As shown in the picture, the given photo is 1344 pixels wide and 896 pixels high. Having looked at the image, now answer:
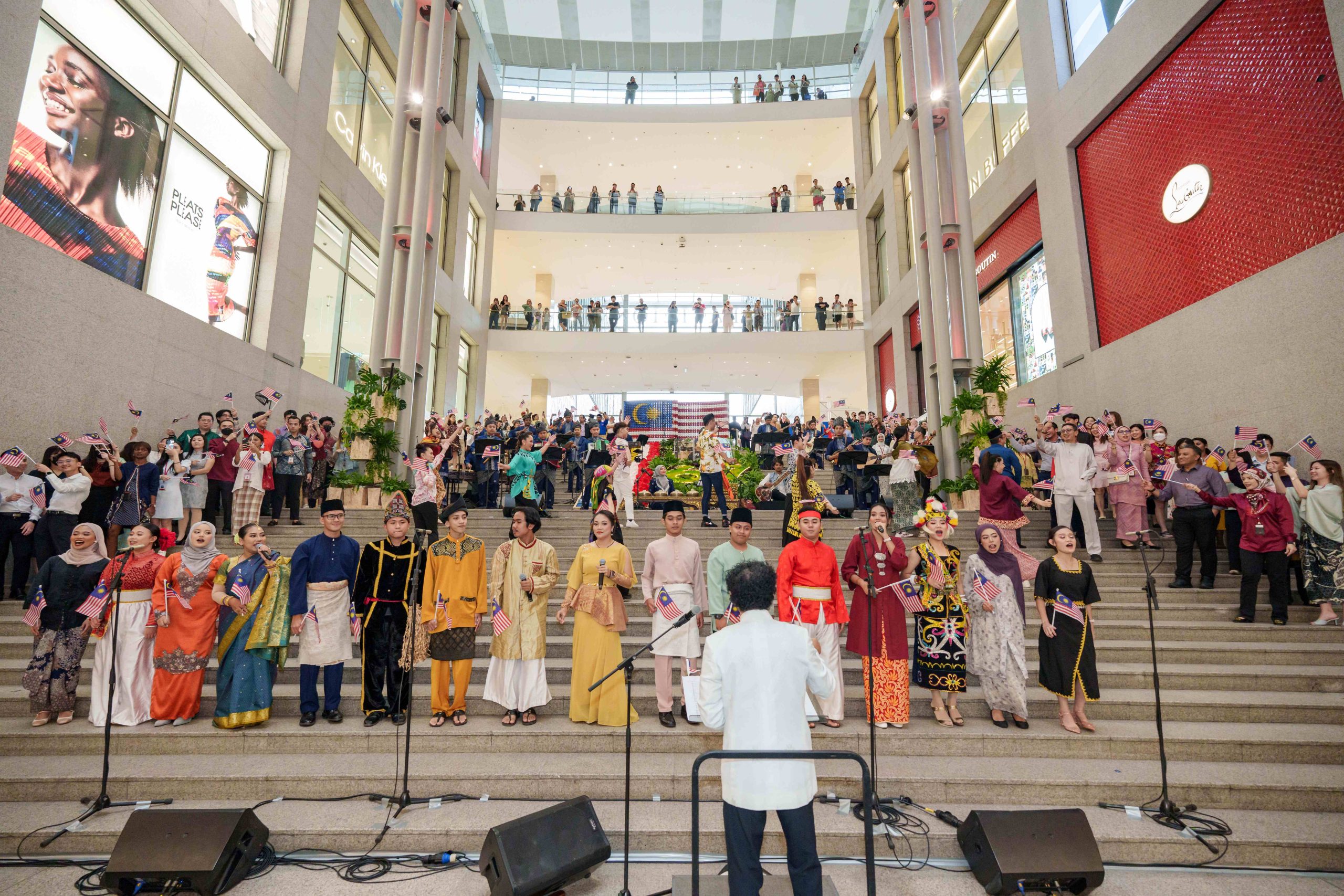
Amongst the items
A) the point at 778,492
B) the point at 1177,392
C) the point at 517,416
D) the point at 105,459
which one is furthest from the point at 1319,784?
the point at 517,416

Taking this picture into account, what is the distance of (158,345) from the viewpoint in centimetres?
898

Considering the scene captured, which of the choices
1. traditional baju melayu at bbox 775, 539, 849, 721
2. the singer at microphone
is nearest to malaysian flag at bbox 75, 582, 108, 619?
the singer at microphone

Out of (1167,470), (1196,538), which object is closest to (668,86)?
(1167,470)

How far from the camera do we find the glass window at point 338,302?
12828 millimetres

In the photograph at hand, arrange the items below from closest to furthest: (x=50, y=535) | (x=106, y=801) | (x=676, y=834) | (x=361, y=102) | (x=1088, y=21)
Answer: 1. (x=676, y=834)
2. (x=106, y=801)
3. (x=50, y=535)
4. (x=1088, y=21)
5. (x=361, y=102)

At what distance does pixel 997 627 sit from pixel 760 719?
299cm

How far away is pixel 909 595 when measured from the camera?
194 inches

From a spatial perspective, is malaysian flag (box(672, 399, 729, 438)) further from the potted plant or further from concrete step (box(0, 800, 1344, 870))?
concrete step (box(0, 800, 1344, 870))

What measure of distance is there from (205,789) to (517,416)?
81.2 ft

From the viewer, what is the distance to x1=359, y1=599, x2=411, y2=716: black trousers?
4.97 metres

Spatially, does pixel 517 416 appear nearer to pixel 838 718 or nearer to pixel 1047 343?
pixel 1047 343

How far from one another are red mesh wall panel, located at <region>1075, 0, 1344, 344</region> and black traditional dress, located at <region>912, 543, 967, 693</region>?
20.5ft

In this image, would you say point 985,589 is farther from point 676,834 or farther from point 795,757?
point 795,757

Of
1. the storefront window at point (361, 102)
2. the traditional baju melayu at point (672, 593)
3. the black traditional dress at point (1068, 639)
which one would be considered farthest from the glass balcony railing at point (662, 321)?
the black traditional dress at point (1068, 639)
